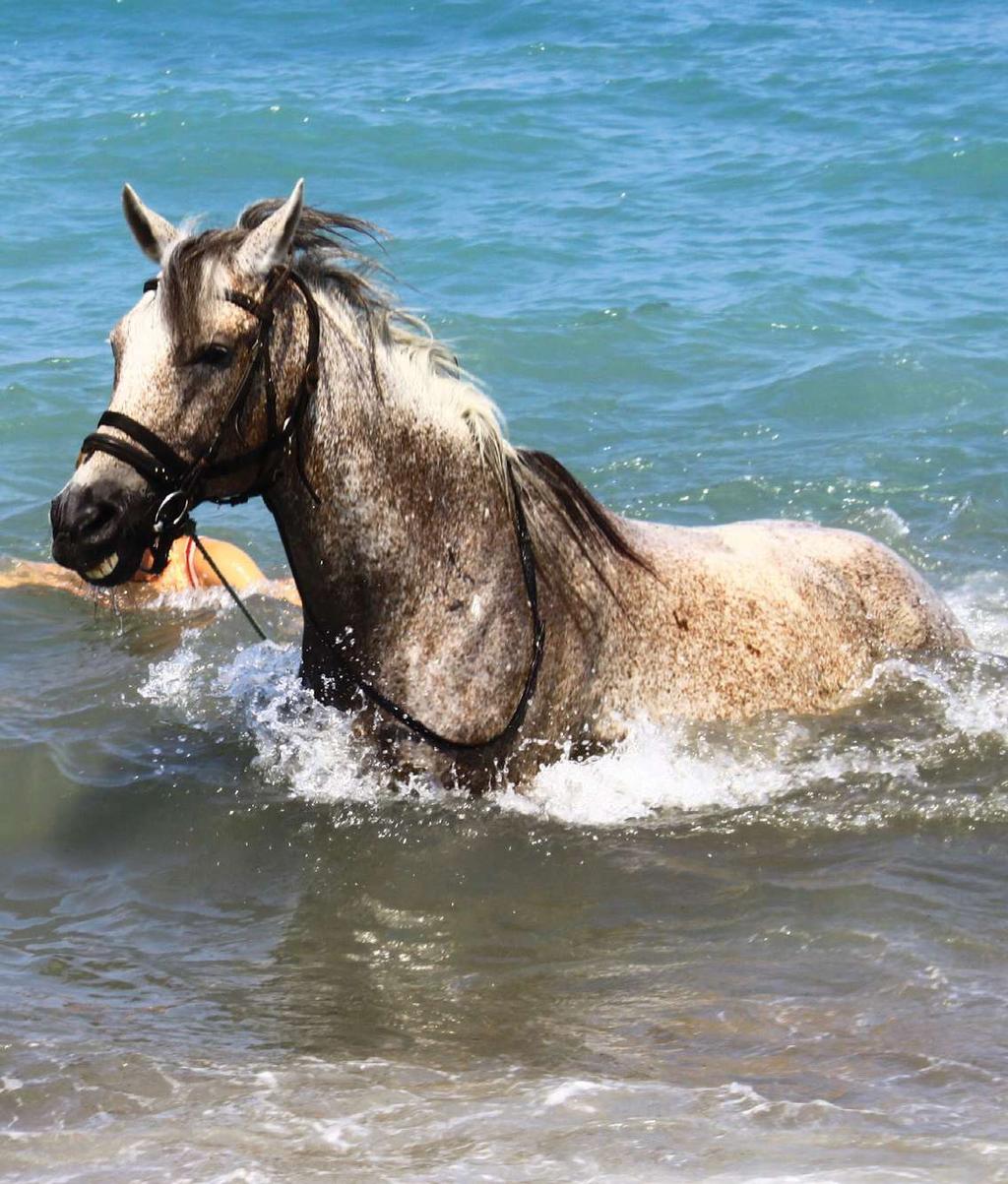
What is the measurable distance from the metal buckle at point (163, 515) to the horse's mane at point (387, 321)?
0.42 metres

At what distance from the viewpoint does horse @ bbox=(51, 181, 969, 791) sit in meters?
4.35

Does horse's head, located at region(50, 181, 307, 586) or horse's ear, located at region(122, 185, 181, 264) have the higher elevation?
horse's ear, located at region(122, 185, 181, 264)

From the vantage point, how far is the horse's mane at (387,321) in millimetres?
4355

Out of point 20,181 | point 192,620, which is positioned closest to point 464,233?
point 20,181

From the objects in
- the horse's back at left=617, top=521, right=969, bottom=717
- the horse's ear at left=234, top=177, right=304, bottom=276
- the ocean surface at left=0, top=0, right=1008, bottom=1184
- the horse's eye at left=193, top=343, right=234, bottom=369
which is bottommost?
the ocean surface at left=0, top=0, right=1008, bottom=1184

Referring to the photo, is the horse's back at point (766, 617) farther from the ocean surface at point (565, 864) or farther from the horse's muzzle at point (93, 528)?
the horse's muzzle at point (93, 528)

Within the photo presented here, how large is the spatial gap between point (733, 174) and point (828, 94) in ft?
12.7

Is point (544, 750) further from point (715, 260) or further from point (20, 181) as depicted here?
point (20, 181)

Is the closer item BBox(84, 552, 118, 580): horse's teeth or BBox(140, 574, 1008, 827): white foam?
BBox(84, 552, 118, 580): horse's teeth

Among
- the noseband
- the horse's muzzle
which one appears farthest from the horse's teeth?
the noseband

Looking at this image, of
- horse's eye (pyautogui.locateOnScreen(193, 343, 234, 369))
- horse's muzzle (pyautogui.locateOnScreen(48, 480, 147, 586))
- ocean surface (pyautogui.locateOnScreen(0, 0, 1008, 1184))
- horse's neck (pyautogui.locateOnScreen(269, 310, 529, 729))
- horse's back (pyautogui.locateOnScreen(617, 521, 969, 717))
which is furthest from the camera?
horse's back (pyautogui.locateOnScreen(617, 521, 969, 717))

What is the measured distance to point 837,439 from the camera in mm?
10898

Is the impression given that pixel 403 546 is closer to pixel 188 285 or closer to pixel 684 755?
pixel 188 285

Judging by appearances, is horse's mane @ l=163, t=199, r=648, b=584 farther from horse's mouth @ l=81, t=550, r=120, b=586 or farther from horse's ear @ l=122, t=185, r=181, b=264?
horse's mouth @ l=81, t=550, r=120, b=586
